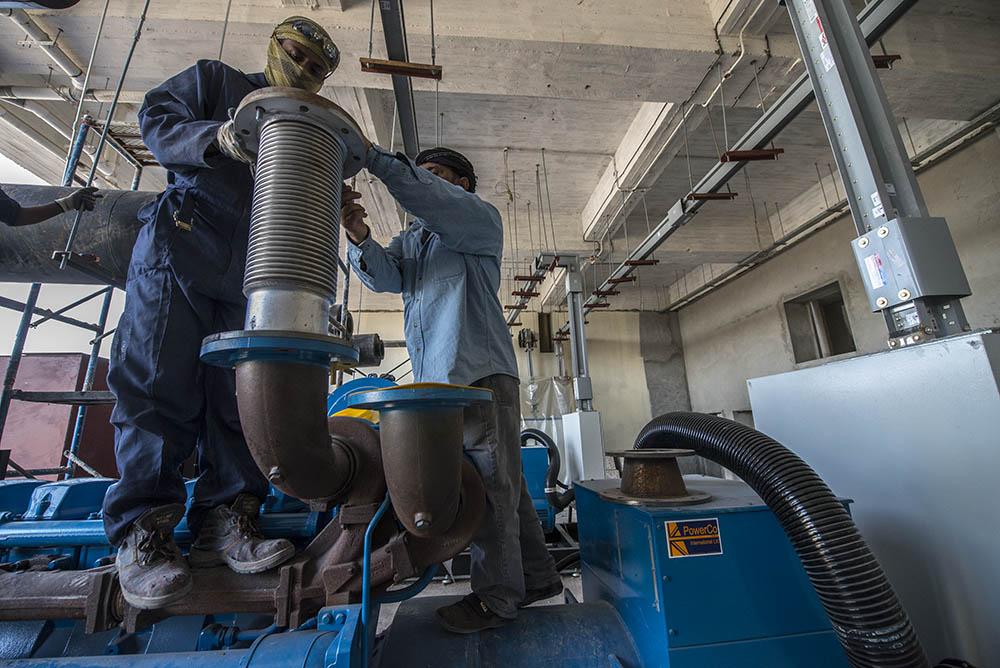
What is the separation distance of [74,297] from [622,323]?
9741 mm

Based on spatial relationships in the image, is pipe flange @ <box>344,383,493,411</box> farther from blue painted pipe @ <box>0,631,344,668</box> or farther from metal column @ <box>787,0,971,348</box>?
metal column @ <box>787,0,971,348</box>

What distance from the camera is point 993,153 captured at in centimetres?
386

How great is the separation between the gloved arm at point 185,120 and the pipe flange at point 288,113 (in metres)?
0.14

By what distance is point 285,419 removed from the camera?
0.77 m

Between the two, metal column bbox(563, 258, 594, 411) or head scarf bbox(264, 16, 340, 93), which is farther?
metal column bbox(563, 258, 594, 411)

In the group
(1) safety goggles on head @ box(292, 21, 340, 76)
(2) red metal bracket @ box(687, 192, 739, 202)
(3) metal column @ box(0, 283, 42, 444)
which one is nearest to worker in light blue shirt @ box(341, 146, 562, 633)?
(1) safety goggles on head @ box(292, 21, 340, 76)

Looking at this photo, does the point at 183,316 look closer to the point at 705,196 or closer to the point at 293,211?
the point at 293,211

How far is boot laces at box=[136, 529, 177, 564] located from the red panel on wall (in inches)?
189

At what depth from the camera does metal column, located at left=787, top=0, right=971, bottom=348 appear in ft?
3.56

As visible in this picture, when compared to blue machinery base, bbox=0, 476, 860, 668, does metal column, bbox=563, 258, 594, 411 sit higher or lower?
higher

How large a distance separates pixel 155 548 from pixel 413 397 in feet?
2.32

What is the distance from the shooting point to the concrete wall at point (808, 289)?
156 inches

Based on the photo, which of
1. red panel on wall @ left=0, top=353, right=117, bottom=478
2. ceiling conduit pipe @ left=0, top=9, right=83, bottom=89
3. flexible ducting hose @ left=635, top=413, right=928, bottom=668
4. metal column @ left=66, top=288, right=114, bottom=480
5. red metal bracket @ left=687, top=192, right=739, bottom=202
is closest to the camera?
flexible ducting hose @ left=635, top=413, right=928, bottom=668

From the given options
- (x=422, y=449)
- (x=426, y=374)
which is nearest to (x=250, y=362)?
(x=422, y=449)
